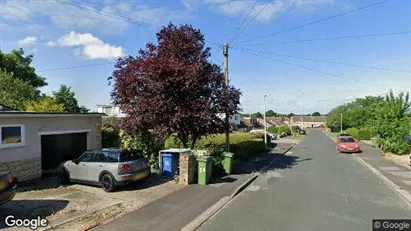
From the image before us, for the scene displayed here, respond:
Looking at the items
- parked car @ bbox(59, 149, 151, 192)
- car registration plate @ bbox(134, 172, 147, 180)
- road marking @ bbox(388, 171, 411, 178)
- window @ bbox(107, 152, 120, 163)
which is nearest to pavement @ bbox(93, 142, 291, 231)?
car registration plate @ bbox(134, 172, 147, 180)

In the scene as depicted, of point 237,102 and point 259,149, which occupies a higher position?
point 237,102

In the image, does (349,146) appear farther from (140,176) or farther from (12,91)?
(12,91)

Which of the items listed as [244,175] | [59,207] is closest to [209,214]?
[59,207]

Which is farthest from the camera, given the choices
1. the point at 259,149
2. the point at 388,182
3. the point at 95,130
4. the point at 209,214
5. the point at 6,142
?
the point at 259,149

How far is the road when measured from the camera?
24.8 feet

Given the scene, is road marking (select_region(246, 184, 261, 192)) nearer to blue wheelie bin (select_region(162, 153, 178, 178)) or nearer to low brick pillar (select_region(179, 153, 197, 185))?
low brick pillar (select_region(179, 153, 197, 185))

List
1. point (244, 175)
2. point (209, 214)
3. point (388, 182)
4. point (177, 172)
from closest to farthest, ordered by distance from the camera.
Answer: point (209, 214)
point (177, 172)
point (388, 182)
point (244, 175)

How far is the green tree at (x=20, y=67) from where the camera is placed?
124 feet

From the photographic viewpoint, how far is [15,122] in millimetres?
11344

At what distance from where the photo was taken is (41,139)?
1308 centimetres

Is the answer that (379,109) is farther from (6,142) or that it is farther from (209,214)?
(6,142)

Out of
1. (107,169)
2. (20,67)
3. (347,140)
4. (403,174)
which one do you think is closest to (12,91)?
(20,67)

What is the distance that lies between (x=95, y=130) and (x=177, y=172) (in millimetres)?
5157

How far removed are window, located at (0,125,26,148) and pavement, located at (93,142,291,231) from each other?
596 cm
